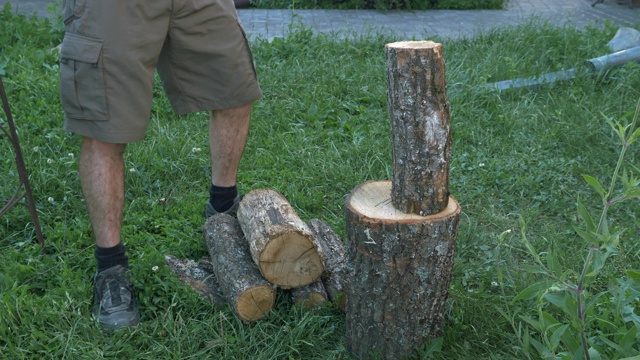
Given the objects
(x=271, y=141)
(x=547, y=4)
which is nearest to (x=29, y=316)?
(x=271, y=141)

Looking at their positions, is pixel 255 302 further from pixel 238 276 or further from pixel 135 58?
pixel 135 58

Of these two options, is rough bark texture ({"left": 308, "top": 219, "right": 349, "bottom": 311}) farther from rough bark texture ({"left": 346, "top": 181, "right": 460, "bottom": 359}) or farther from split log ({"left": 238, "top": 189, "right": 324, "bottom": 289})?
rough bark texture ({"left": 346, "top": 181, "right": 460, "bottom": 359})

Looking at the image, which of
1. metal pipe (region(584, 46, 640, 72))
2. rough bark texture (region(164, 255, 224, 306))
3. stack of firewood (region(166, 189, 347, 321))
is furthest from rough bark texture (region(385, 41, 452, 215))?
metal pipe (region(584, 46, 640, 72))

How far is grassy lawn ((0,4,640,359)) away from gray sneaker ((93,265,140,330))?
0.15ft

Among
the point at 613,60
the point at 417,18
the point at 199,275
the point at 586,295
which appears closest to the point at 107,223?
the point at 199,275

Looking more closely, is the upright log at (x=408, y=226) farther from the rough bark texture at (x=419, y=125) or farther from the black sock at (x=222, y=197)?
the black sock at (x=222, y=197)

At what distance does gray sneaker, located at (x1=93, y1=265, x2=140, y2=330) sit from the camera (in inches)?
107

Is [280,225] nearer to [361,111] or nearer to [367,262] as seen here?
[367,262]

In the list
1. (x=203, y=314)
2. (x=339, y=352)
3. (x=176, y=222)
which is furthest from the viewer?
(x=176, y=222)

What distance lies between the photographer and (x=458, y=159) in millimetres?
4289

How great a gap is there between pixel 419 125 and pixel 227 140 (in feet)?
4.03

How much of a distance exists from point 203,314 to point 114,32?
3.58 ft

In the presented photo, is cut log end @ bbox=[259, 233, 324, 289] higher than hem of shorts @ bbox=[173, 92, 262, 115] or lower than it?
lower

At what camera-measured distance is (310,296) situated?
112 inches
